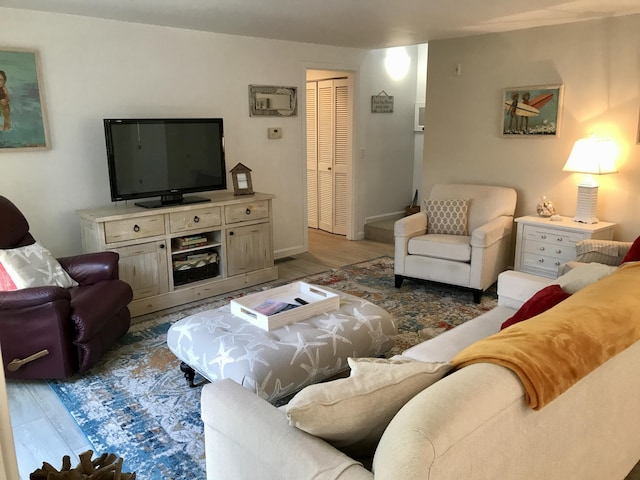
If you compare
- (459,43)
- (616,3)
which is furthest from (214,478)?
(459,43)

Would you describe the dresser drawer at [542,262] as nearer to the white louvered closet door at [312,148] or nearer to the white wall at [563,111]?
the white wall at [563,111]

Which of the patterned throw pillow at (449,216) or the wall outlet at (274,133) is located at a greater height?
the wall outlet at (274,133)

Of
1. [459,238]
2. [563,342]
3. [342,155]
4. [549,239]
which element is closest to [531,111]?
[549,239]

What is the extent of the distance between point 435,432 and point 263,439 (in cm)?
49

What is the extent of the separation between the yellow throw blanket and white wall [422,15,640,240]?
9.28 ft

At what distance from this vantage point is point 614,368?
5.70 ft

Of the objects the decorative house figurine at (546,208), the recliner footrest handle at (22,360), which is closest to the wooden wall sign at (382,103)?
the decorative house figurine at (546,208)

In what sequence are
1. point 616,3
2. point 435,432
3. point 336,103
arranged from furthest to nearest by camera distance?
point 336,103, point 616,3, point 435,432

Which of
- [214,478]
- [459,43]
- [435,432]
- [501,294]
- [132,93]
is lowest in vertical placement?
[214,478]

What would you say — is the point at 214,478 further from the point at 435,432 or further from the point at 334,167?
the point at 334,167

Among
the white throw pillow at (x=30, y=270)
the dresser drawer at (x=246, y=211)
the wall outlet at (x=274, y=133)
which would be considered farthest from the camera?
the wall outlet at (x=274, y=133)

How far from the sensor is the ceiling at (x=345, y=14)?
3570 mm

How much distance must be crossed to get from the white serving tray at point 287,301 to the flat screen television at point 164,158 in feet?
5.07

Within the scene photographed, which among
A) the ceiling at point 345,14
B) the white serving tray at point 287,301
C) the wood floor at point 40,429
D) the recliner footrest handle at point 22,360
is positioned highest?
the ceiling at point 345,14
